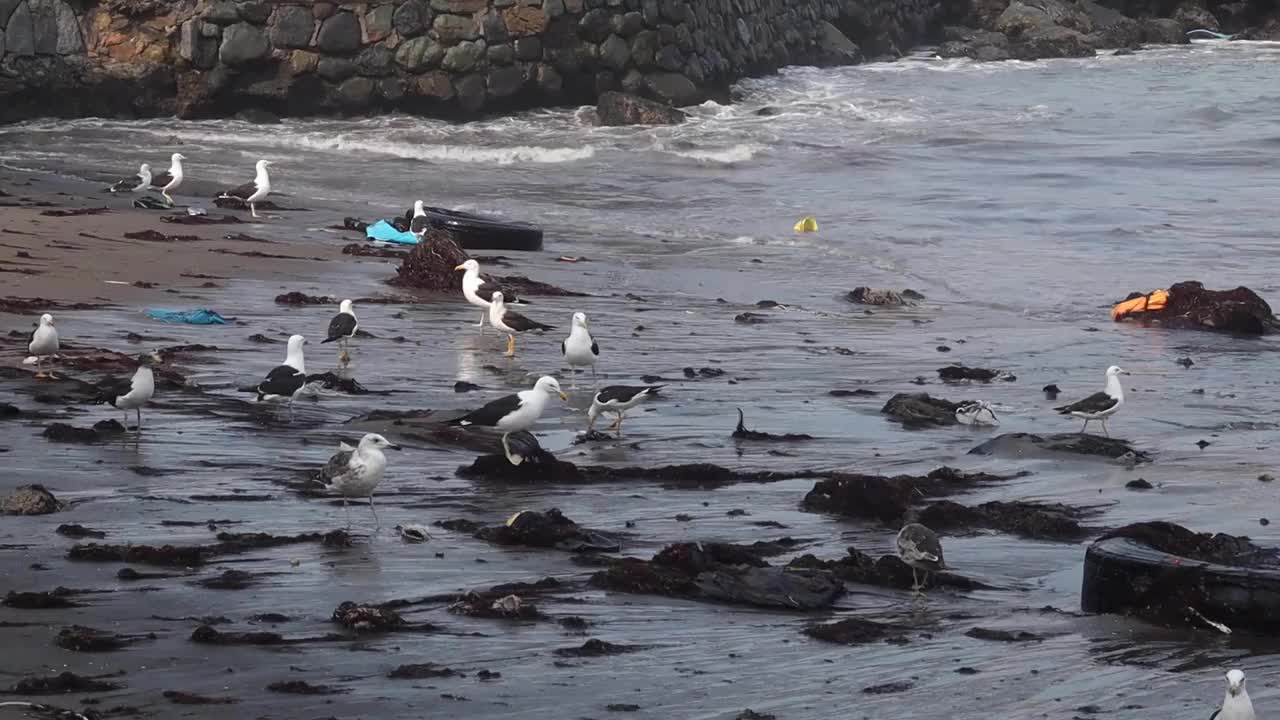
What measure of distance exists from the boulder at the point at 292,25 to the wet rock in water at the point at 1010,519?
24.3 m

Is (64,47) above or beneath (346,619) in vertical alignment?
beneath

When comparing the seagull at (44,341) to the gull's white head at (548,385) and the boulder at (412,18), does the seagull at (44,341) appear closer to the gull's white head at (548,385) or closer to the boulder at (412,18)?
the gull's white head at (548,385)

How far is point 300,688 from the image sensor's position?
5.71 m

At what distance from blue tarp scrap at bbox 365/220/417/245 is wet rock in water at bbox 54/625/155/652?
42.4 ft

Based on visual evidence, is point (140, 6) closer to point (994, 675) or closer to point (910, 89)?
point (910, 89)

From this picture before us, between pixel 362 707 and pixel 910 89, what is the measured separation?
37762mm

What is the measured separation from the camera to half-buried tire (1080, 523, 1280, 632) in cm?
666


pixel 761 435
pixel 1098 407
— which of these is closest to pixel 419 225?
pixel 761 435

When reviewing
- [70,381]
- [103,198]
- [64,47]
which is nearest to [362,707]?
[70,381]

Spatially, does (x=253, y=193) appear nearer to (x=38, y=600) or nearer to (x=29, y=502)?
(x=29, y=502)

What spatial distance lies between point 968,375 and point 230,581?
7.30 m

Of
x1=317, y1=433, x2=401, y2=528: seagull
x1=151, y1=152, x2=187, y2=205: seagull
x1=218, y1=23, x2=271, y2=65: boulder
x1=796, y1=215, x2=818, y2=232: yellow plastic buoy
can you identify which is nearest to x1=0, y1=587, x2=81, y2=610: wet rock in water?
x1=317, y1=433, x2=401, y2=528: seagull

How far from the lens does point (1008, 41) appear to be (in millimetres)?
51906

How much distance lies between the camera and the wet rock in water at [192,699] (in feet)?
18.1
